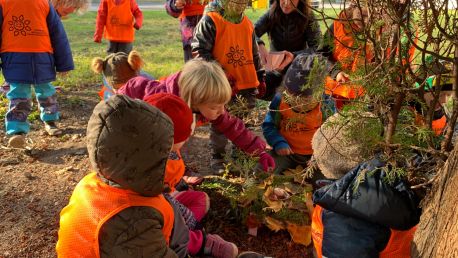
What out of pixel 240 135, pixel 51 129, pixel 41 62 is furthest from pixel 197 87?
pixel 51 129

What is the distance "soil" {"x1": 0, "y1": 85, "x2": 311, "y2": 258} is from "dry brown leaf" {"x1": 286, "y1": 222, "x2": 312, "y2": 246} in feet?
0.14

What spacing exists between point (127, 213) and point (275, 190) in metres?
1.48

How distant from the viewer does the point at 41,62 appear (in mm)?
4234

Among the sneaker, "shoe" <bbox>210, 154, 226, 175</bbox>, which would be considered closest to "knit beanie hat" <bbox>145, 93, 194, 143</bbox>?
the sneaker

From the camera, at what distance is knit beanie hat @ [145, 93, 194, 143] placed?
2.25 metres

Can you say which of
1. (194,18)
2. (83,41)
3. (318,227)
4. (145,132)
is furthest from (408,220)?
(83,41)

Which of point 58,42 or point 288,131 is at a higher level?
point 58,42

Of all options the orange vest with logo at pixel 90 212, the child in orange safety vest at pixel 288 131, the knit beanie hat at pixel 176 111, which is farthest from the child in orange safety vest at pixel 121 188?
the child in orange safety vest at pixel 288 131

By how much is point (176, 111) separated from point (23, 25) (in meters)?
2.58

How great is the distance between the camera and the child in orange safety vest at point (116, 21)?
6496 mm

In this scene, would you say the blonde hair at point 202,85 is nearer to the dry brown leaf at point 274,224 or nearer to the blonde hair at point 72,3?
the dry brown leaf at point 274,224

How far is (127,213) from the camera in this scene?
170 cm

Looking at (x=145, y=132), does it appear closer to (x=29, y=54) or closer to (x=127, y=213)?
(x=127, y=213)

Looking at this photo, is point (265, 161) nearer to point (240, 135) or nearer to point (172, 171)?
point (240, 135)
